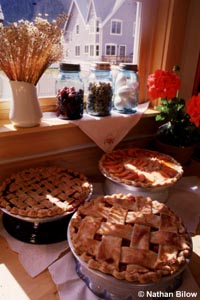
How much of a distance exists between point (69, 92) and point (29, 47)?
0.20m

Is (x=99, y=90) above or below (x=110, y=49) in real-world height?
below

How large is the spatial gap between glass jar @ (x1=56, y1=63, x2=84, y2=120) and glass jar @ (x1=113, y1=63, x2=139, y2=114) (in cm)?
17

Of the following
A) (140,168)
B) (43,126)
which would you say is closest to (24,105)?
(43,126)

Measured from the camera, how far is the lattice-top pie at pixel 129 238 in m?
0.55

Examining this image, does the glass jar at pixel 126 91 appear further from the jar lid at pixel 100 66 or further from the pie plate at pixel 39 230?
the pie plate at pixel 39 230

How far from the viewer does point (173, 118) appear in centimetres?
104

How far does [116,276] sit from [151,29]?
1.01 m

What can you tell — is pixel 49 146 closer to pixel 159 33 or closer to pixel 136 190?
pixel 136 190

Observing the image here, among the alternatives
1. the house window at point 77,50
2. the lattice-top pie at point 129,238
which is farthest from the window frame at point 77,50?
the lattice-top pie at point 129,238

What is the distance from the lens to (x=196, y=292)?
0.60m

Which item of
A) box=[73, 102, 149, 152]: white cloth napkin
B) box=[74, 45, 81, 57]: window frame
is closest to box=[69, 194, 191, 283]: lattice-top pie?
box=[73, 102, 149, 152]: white cloth napkin

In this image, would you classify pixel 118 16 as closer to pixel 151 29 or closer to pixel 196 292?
pixel 151 29

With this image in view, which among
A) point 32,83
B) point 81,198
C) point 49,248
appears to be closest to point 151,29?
point 32,83

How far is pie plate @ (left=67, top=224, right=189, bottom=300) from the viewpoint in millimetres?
526
